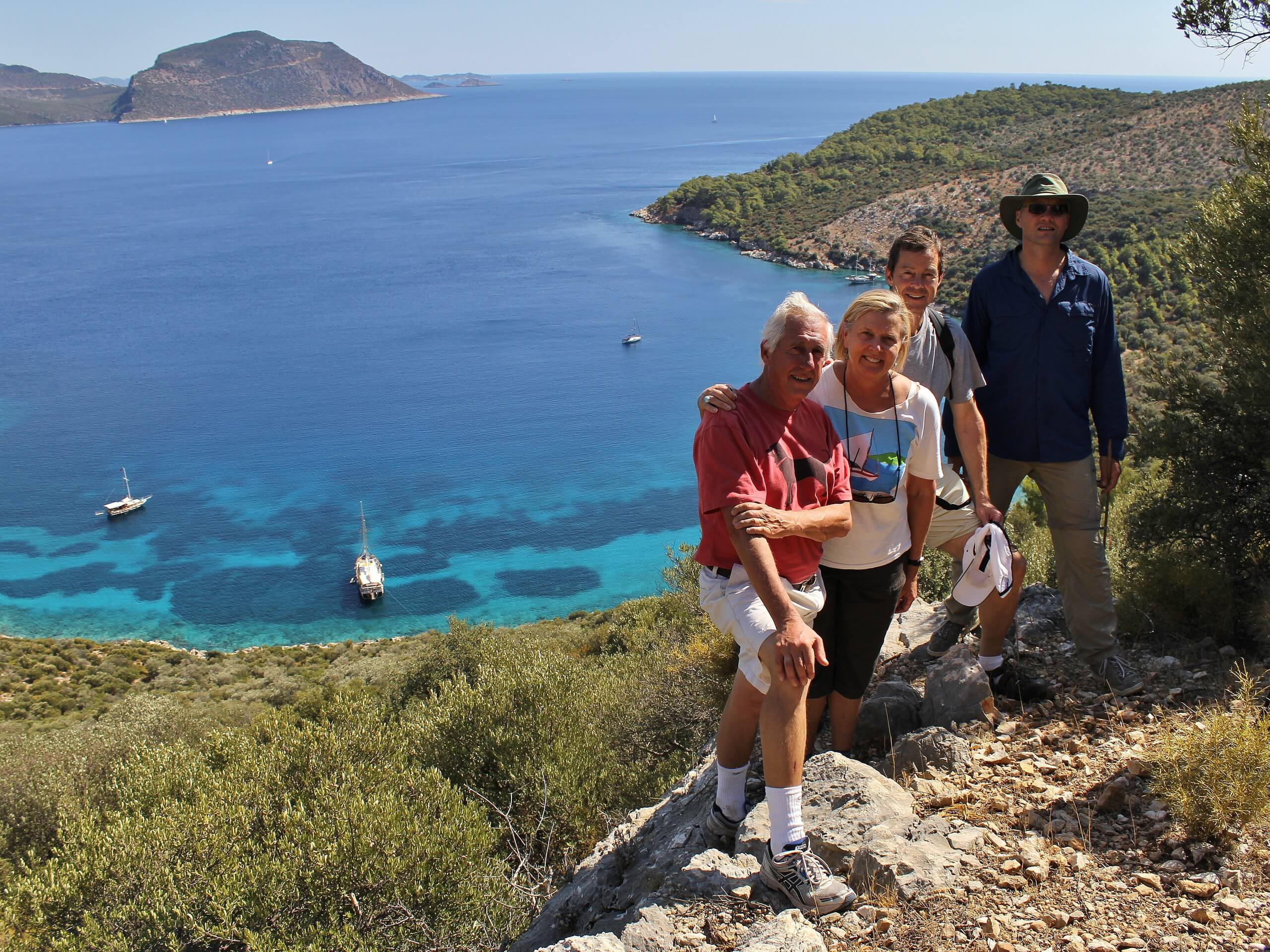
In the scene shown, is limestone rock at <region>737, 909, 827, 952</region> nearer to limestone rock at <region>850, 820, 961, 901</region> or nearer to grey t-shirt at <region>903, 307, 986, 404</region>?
limestone rock at <region>850, 820, 961, 901</region>

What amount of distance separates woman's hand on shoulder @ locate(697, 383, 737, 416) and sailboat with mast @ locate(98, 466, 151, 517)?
40461mm

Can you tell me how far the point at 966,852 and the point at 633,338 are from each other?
53.5 m

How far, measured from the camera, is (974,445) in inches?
138

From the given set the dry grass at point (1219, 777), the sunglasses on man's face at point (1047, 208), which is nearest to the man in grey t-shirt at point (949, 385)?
the sunglasses on man's face at point (1047, 208)

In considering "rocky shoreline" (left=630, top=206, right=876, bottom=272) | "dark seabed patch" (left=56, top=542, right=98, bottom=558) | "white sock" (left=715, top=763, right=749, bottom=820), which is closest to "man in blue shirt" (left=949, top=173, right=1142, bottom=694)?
"white sock" (left=715, top=763, right=749, bottom=820)

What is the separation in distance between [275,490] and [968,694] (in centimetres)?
3970

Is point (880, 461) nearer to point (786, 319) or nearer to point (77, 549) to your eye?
point (786, 319)

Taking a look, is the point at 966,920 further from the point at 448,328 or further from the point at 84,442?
the point at 448,328

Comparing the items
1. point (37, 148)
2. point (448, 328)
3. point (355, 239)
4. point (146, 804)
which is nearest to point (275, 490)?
point (448, 328)

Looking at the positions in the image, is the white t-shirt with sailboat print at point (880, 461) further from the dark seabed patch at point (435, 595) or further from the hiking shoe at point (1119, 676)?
the dark seabed patch at point (435, 595)

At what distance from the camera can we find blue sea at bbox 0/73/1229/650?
31.8m

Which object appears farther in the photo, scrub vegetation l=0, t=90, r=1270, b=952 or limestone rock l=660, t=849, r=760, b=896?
scrub vegetation l=0, t=90, r=1270, b=952

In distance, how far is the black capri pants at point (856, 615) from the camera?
3141 mm

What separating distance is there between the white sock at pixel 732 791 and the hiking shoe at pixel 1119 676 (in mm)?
1865
